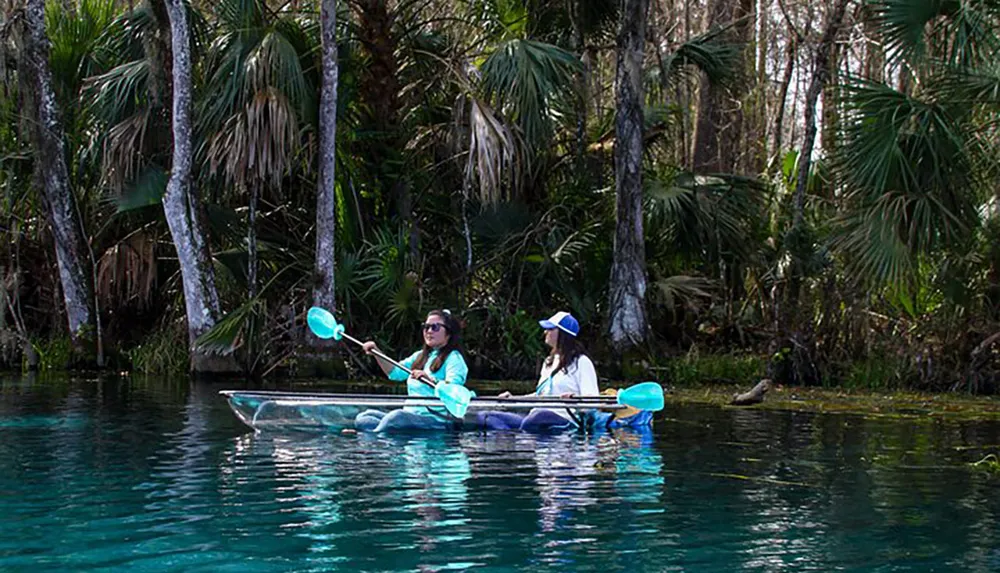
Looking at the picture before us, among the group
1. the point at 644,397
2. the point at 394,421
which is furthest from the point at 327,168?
the point at 644,397

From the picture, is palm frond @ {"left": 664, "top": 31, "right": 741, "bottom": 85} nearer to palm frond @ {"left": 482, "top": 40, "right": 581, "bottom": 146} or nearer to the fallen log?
palm frond @ {"left": 482, "top": 40, "right": 581, "bottom": 146}

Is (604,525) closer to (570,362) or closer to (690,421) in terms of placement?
(570,362)

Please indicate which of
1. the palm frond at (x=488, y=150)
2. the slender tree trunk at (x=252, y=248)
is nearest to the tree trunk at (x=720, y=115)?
the palm frond at (x=488, y=150)

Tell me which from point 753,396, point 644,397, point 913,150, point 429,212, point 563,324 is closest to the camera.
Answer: point 644,397

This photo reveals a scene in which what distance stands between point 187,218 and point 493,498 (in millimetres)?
11450

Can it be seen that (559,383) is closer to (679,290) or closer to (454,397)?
(454,397)

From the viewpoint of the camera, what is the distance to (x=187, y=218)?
19172 millimetres

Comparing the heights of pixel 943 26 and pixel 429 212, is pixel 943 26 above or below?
above

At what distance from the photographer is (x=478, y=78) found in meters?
19.3

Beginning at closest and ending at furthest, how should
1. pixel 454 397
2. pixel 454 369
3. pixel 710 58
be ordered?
pixel 454 397
pixel 454 369
pixel 710 58

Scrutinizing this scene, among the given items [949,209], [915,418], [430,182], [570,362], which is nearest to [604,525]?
[570,362]

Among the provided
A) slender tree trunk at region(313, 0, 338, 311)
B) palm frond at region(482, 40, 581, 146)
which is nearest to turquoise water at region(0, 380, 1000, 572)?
slender tree trunk at region(313, 0, 338, 311)

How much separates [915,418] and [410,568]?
29.6 feet

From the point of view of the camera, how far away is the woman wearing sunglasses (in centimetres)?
1245
